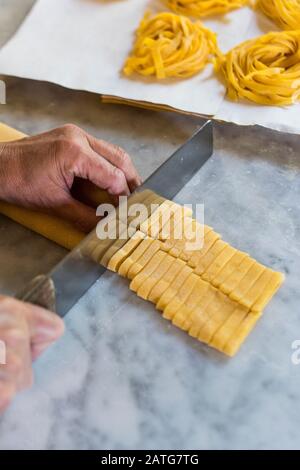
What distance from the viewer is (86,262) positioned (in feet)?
5.24

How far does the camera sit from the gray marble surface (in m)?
1.39

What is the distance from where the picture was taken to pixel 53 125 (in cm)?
227

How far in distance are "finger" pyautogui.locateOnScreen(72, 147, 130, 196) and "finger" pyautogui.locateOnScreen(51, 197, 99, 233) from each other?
82 millimetres

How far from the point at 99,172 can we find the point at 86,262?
0.28 m

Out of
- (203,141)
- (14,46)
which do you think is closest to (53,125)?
(14,46)

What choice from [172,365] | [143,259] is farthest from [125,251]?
[172,365]

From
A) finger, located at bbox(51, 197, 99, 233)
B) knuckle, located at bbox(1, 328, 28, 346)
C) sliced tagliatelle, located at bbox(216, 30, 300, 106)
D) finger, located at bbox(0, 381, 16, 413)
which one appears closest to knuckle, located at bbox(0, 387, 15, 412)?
finger, located at bbox(0, 381, 16, 413)

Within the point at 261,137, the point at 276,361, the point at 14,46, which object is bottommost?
the point at 276,361

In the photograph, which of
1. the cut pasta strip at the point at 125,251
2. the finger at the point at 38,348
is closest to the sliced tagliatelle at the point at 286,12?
the cut pasta strip at the point at 125,251

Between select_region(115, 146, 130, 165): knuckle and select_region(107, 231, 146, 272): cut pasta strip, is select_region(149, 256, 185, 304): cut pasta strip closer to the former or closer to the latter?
select_region(107, 231, 146, 272): cut pasta strip

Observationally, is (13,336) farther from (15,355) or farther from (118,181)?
(118,181)

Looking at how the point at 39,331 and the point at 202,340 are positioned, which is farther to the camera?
the point at 202,340

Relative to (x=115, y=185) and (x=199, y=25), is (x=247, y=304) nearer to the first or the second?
(x=115, y=185)

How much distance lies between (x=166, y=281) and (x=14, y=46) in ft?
4.56
